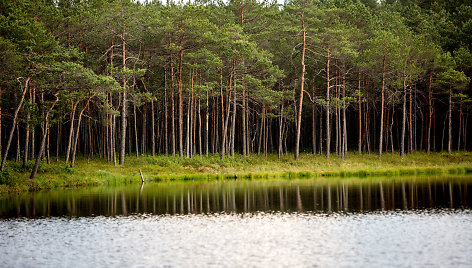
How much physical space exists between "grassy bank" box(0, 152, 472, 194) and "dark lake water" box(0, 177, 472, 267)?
4.06 metres

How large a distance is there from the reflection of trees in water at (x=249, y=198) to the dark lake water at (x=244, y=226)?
0.23ft

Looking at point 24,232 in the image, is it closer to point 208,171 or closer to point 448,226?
point 448,226

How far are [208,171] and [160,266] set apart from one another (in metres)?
30.7

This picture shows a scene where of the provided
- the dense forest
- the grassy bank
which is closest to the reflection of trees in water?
the grassy bank

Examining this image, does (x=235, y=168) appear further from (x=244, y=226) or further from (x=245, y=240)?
(x=245, y=240)

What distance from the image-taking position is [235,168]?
157ft

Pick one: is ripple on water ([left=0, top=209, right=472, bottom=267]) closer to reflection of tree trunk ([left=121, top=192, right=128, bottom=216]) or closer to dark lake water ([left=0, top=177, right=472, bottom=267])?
dark lake water ([left=0, top=177, right=472, bottom=267])

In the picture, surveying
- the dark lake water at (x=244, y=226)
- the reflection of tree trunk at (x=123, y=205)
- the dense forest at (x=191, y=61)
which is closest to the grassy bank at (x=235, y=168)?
the dense forest at (x=191, y=61)

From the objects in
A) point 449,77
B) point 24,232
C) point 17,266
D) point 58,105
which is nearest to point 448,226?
point 17,266

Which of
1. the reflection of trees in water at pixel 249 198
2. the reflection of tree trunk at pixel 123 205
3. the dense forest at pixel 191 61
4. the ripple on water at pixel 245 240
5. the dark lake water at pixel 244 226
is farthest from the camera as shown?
the dense forest at pixel 191 61

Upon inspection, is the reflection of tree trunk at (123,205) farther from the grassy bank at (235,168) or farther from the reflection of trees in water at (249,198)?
the grassy bank at (235,168)

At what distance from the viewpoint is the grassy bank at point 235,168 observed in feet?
132

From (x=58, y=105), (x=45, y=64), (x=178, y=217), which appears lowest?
(x=178, y=217)

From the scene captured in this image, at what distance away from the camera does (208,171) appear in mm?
46031
